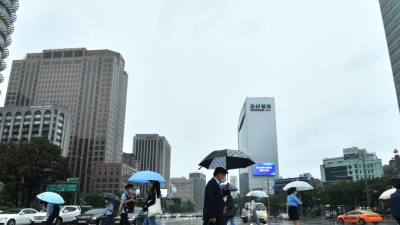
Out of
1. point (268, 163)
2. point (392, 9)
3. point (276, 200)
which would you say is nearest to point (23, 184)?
point (276, 200)

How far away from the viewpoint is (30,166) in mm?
36250

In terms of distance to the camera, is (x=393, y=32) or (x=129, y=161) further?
(x=129, y=161)

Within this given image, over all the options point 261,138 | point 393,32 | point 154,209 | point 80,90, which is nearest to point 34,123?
point 80,90

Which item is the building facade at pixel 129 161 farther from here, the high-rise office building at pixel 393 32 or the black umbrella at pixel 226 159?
the black umbrella at pixel 226 159

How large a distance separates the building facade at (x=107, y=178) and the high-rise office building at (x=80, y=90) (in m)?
7.57

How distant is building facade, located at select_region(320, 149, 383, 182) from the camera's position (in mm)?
123375

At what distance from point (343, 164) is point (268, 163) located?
114 feet

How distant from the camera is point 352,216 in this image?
27281 mm

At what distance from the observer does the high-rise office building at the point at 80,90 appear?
137 m

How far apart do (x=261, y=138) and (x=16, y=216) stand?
12055cm

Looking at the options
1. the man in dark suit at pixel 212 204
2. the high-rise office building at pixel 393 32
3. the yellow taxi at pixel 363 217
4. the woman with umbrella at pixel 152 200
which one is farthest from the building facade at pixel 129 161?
the man in dark suit at pixel 212 204

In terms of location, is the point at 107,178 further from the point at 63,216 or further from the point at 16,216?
the point at 16,216

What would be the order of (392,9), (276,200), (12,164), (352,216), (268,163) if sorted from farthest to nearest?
1. (268,163)
2. (276,200)
3. (392,9)
4. (12,164)
5. (352,216)

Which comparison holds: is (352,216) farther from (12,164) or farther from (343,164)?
(343,164)
